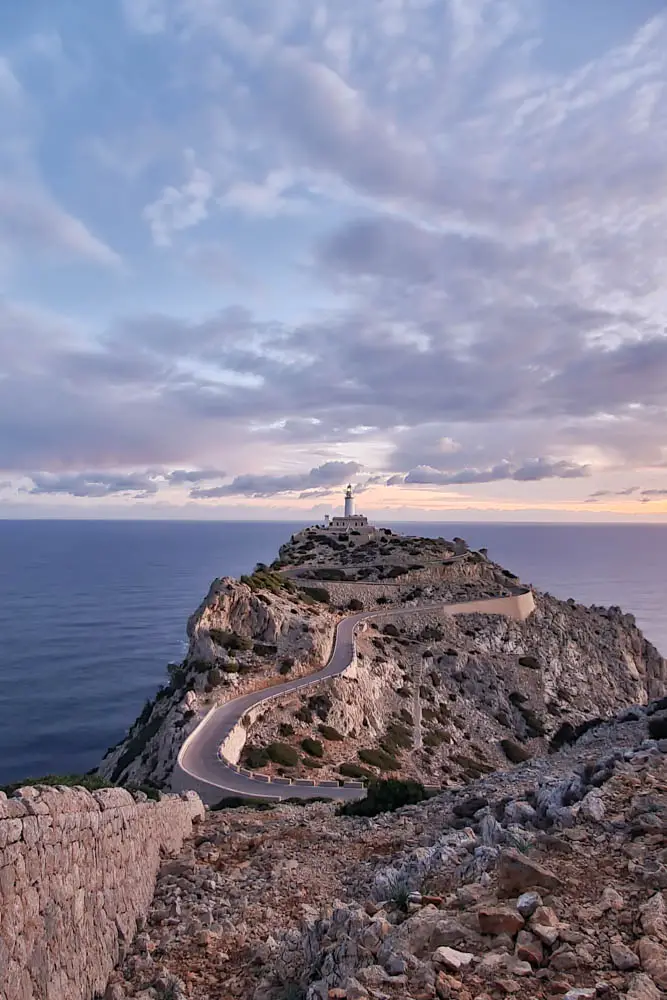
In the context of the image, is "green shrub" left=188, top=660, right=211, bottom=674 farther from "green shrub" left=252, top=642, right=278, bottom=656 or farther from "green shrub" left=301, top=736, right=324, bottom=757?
"green shrub" left=301, top=736, right=324, bottom=757

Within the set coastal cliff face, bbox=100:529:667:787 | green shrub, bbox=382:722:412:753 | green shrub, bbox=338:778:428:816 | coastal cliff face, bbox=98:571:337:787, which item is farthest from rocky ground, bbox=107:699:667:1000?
green shrub, bbox=382:722:412:753

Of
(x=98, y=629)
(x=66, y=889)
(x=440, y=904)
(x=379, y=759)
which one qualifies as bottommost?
(x=98, y=629)

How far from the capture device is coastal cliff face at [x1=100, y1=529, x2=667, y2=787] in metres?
29.5

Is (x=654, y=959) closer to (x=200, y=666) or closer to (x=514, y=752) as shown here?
(x=200, y=666)

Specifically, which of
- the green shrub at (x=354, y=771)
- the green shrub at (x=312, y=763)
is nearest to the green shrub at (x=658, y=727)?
the green shrub at (x=354, y=771)

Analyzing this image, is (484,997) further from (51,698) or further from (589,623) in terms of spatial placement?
(51,698)

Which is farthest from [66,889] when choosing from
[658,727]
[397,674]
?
[397,674]

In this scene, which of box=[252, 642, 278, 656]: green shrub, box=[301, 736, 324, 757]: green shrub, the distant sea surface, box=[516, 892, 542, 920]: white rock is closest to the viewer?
box=[516, 892, 542, 920]: white rock

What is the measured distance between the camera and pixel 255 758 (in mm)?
25938

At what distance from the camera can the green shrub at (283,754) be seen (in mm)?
26047

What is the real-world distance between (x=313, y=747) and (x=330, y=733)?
2.31 meters

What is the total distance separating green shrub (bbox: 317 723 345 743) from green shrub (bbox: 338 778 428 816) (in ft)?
51.6

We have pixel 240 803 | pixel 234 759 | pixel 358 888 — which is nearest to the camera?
pixel 358 888

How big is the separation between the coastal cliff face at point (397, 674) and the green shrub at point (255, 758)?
0.08m
